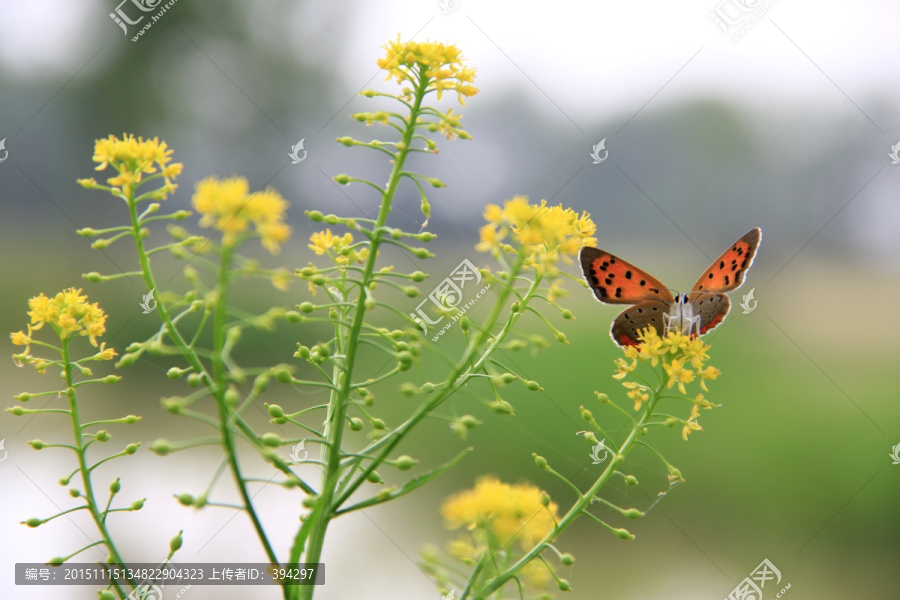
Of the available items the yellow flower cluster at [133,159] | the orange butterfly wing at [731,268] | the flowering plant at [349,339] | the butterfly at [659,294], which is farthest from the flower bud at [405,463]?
the orange butterfly wing at [731,268]

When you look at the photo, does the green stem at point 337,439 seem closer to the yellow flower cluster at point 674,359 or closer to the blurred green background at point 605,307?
the yellow flower cluster at point 674,359

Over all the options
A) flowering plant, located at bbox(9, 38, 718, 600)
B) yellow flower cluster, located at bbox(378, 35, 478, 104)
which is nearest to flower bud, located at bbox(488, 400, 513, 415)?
flowering plant, located at bbox(9, 38, 718, 600)

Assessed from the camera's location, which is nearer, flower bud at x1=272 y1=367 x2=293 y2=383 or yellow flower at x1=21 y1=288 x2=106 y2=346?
flower bud at x1=272 y1=367 x2=293 y2=383

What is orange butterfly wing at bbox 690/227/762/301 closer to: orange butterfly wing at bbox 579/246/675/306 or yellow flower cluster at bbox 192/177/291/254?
orange butterfly wing at bbox 579/246/675/306

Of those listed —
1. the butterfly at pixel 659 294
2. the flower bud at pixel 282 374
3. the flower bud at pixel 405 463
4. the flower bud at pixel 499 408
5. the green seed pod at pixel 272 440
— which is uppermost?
the butterfly at pixel 659 294

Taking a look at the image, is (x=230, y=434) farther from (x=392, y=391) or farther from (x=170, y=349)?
(x=392, y=391)

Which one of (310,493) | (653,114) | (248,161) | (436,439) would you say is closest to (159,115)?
(248,161)
